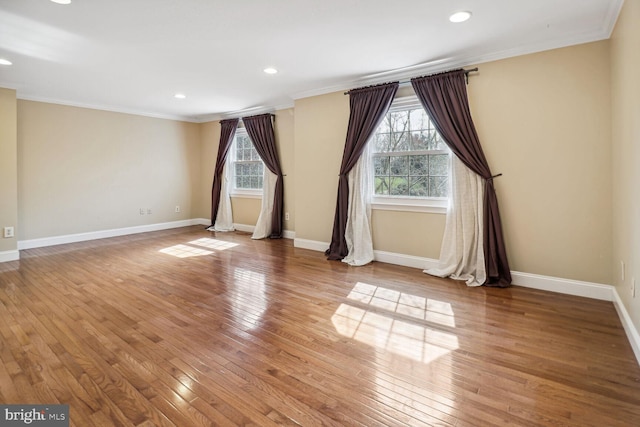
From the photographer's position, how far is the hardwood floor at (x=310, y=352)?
164 cm

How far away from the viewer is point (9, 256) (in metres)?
4.65

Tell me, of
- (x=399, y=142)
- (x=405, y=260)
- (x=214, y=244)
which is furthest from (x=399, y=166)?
(x=214, y=244)

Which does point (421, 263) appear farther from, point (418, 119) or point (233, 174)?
point (233, 174)

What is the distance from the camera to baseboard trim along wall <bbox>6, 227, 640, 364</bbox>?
270cm

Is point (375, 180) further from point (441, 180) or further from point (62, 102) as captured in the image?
point (62, 102)

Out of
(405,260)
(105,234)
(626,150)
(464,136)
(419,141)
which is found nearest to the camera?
(626,150)

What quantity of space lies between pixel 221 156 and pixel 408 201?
4.45m

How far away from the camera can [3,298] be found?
3.16 meters

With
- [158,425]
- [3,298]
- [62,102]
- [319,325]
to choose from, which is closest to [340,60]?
[319,325]

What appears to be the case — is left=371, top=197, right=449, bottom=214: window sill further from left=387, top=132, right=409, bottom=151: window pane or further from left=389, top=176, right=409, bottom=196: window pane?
left=387, top=132, right=409, bottom=151: window pane

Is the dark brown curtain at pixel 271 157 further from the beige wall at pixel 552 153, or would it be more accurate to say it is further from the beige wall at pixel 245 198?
the beige wall at pixel 552 153

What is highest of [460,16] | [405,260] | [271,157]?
[460,16]

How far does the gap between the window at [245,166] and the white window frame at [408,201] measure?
3.01 meters

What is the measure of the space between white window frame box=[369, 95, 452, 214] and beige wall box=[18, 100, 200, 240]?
4.95 m
